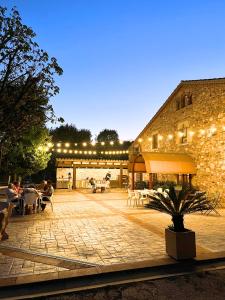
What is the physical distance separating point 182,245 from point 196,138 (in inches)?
454

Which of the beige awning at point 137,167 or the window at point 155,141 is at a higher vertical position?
the window at point 155,141

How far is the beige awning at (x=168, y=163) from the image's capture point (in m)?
15.1

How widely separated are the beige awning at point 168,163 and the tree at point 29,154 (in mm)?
9121

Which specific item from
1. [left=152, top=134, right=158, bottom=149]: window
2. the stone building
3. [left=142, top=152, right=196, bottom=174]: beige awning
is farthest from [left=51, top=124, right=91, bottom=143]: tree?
[left=142, top=152, right=196, bottom=174]: beige awning

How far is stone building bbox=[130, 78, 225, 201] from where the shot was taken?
14.5 metres

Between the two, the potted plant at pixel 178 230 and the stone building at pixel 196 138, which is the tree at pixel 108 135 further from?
the potted plant at pixel 178 230

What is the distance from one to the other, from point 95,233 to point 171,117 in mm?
13171

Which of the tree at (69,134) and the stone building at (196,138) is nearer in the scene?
the stone building at (196,138)

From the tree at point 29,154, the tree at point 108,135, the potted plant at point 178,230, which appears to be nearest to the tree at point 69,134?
the tree at point 108,135

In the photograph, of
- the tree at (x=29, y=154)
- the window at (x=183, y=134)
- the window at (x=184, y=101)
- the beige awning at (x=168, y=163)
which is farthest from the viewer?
the tree at (x=29, y=154)

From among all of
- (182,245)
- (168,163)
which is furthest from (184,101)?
(182,245)

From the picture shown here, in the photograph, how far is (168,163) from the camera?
15.7 m

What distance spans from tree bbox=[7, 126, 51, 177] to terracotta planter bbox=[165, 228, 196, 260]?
52.0 feet

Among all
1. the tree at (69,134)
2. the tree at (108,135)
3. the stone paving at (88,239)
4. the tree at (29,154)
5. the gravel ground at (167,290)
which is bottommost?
the gravel ground at (167,290)
